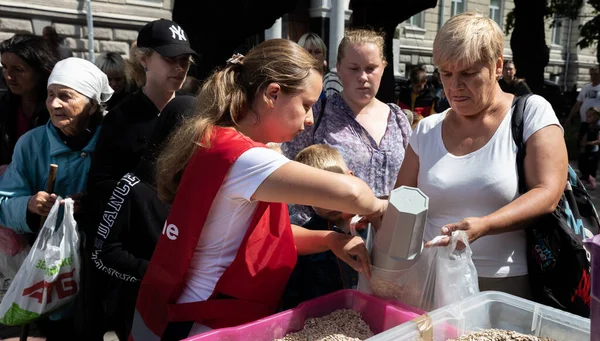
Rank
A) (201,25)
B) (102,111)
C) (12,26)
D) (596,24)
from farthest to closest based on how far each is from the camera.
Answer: (596,24), (12,26), (201,25), (102,111)

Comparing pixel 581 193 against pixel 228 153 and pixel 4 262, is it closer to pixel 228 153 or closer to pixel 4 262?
pixel 228 153

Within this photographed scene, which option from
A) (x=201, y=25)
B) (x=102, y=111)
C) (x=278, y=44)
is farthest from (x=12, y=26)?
(x=278, y=44)

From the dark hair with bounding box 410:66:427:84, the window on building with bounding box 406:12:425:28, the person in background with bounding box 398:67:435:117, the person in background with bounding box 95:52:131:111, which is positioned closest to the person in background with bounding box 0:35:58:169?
the person in background with bounding box 95:52:131:111

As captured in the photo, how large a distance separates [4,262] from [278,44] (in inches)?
78.4

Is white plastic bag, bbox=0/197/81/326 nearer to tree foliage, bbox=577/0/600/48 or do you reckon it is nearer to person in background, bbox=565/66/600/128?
person in background, bbox=565/66/600/128

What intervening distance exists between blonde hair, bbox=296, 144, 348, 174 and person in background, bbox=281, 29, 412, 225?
0.32 m

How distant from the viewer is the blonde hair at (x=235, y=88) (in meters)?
1.57

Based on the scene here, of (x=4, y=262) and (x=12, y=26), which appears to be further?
(x=12, y=26)

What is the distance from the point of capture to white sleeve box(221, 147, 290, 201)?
143cm

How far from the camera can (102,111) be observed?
2.97 meters

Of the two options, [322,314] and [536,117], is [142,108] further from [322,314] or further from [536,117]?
[536,117]

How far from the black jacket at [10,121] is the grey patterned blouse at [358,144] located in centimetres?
139

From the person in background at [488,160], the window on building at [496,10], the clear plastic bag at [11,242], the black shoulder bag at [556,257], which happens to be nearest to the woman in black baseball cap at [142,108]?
the clear plastic bag at [11,242]

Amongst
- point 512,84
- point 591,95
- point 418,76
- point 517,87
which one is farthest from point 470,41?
point 591,95
